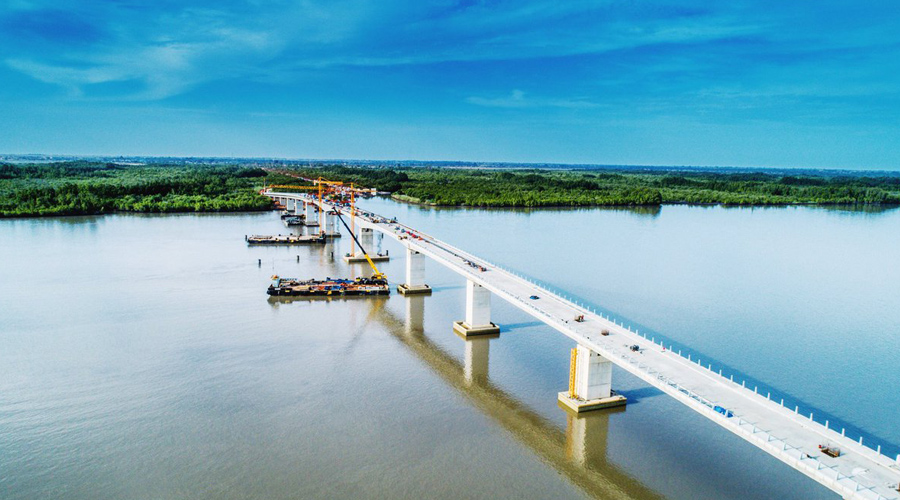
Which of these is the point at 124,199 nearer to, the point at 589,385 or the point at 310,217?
the point at 310,217

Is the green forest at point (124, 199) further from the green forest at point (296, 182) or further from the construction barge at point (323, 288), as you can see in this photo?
the construction barge at point (323, 288)

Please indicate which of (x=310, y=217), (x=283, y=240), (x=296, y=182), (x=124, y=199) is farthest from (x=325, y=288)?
(x=296, y=182)

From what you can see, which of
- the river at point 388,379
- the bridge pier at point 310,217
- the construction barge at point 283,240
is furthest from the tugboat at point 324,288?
the bridge pier at point 310,217

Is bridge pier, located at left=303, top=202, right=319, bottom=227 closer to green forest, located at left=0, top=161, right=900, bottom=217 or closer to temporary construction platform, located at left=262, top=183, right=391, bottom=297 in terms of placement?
green forest, located at left=0, top=161, right=900, bottom=217

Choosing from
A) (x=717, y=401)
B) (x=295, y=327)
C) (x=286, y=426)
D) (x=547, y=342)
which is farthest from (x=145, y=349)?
(x=717, y=401)

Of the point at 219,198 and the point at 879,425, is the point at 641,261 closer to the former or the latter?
the point at 879,425
